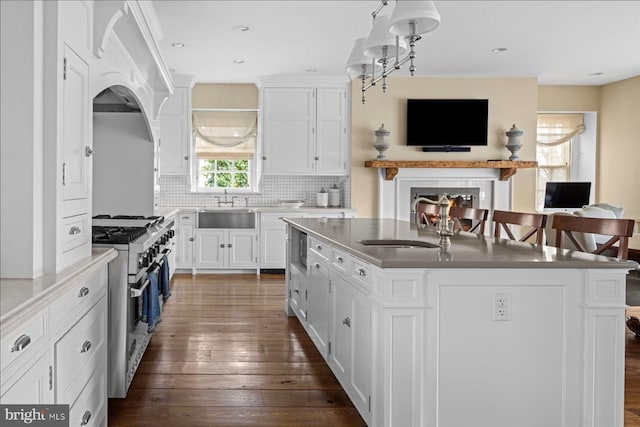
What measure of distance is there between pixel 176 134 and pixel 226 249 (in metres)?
1.74

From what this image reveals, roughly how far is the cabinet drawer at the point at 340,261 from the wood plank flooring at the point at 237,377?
71 centimetres

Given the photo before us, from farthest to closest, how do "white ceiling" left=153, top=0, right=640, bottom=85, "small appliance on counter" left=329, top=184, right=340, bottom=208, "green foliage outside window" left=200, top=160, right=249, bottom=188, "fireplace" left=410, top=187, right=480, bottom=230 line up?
1. "green foliage outside window" left=200, top=160, right=249, bottom=188
2. "small appliance on counter" left=329, top=184, right=340, bottom=208
3. "fireplace" left=410, top=187, right=480, bottom=230
4. "white ceiling" left=153, top=0, right=640, bottom=85

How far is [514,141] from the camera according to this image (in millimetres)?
6895

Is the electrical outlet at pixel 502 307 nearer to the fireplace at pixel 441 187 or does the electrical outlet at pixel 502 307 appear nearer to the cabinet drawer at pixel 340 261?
the cabinet drawer at pixel 340 261

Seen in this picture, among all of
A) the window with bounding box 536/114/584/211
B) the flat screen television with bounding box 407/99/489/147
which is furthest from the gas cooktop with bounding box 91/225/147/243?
the window with bounding box 536/114/584/211

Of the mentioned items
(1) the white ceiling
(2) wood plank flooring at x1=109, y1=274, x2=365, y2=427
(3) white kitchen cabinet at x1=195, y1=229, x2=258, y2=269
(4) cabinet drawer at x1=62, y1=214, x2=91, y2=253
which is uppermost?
(1) the white ceiling

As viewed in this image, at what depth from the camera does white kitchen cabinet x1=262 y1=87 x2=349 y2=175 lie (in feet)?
23.0

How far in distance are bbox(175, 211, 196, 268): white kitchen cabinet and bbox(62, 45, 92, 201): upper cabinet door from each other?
4.54 m

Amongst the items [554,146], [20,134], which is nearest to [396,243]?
[20,134]

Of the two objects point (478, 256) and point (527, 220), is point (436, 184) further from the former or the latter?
point (478, 256)

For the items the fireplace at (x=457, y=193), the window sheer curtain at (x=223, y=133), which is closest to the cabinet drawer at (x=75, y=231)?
the window sheer curtain at (x=223, y=133)

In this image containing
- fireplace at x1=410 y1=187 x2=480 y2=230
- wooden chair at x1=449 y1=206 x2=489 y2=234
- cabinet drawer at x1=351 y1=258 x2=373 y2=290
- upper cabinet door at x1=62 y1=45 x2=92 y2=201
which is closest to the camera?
upper cabinet door at x1=62 y1=45 x2=92 y2=201

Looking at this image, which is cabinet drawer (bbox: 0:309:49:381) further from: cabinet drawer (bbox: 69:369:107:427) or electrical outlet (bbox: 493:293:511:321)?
electrical outlet (bbox: 493:293:511:321)

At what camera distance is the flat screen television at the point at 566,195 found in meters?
7.38
